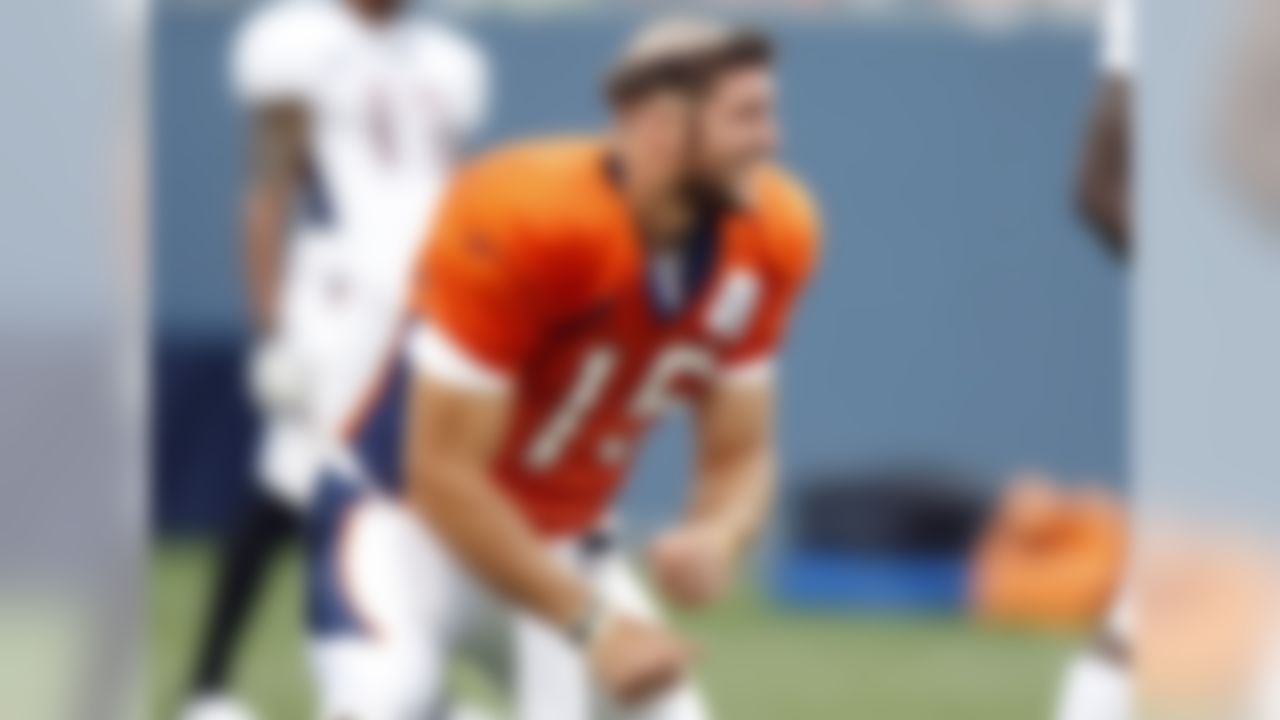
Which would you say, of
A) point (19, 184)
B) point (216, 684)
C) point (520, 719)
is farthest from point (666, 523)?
point (19, 184)

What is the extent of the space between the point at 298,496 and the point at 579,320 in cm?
40

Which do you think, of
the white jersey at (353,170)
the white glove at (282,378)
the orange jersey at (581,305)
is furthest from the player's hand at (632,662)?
the white glove at (282,378)

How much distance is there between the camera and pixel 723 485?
2.15 meters

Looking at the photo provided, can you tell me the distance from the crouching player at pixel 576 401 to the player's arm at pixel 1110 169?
272mm

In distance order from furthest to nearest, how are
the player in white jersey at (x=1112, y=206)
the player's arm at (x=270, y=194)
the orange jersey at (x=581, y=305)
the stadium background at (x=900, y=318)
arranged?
the stadium background at (x=900, y=318)
the player's arm at (x=270, y=194)
the player in white jersey at (x=1112, y=206)
the orange jersey at (x=581, y=305)

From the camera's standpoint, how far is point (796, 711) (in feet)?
9.07

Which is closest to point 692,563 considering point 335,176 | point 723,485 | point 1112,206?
Result: point 723,485

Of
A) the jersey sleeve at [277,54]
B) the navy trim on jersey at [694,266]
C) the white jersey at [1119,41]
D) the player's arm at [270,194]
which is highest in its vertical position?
the jersey sleeve at [277,54]

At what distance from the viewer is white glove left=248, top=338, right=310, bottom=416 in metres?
2.33

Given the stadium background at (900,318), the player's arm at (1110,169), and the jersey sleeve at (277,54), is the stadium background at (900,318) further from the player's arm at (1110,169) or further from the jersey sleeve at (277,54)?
the player's arm at (1110,169)

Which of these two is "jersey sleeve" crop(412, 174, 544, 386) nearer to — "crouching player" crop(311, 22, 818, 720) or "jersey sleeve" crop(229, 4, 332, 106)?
"crouching player" crop(311, 22, 818, 720)

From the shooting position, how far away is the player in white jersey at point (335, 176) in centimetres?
219

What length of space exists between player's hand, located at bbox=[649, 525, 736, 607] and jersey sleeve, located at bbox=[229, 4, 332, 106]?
1.46ft

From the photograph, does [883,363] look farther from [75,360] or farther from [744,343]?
[75,360]
